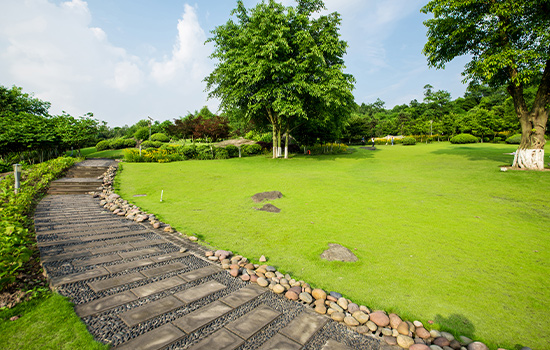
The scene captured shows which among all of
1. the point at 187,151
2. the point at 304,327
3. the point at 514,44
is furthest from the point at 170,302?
the point at 187,151

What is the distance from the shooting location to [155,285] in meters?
3.26

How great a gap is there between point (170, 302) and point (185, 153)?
20.7 metres

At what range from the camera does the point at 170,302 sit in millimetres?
2893

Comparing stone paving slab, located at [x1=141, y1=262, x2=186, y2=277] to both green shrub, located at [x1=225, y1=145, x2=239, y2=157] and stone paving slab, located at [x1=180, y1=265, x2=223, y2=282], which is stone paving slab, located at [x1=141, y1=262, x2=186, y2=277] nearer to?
stone paving slab, located at [x1=180, y1=265, x2=223, y2=282]

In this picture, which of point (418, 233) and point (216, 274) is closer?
point (216, 274)

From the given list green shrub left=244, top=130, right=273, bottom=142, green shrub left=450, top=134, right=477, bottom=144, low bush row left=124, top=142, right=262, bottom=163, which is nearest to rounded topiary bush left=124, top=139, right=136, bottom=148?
low bush row left=124, top=142, right=262, bottom=163

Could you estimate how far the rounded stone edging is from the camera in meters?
2.45

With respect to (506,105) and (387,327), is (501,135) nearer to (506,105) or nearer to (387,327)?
(506,105)

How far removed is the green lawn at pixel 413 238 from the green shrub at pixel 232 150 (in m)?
13.1

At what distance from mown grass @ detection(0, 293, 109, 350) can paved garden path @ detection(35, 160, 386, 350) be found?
0.10 meters

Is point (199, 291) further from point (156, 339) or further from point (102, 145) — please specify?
point (102, 145)

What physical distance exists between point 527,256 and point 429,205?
3.22 m

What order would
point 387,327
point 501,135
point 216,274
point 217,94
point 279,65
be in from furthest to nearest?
point 501,135 < point 217,94 < point 279,65 < point 216,274 < point 387,327

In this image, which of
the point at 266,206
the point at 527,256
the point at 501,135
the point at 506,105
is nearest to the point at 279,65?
the point at 266,206
